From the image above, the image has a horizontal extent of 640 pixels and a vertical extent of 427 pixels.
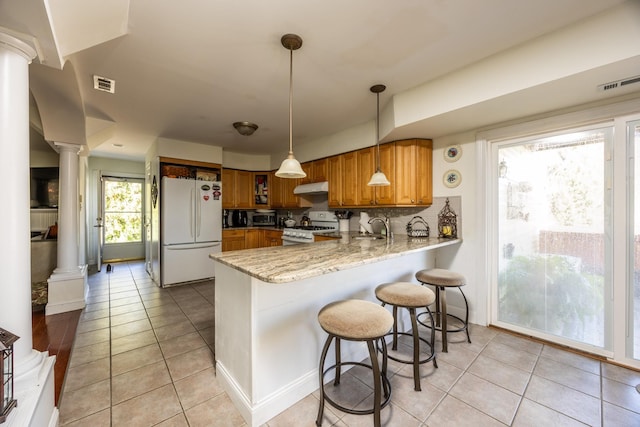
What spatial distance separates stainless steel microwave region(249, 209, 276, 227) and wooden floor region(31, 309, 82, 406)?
3.18 metres

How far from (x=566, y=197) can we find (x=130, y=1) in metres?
3.73

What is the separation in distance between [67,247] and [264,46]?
142 inches

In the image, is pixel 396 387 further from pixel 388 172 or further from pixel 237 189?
pixel 237 189

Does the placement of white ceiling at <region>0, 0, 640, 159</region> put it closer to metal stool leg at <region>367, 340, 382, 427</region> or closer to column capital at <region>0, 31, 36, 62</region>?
column capital at <region>0, 31, 36, 62</region>

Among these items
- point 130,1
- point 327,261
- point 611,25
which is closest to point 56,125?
point 130,1

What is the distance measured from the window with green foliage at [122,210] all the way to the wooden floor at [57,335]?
3283mm

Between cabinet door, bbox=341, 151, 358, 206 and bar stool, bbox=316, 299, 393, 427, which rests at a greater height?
cabinet door, bbox=341, 151, 358, 206

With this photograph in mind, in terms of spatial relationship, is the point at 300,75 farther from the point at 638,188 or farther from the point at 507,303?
the point at 507,303

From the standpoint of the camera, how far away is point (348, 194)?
390cm

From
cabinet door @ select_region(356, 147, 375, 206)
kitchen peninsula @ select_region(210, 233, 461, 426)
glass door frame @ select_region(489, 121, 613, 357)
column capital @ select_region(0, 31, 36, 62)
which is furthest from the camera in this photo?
cabinet door @ select_region(356, 147, 375, 206)

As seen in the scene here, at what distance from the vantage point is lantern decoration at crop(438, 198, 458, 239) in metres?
3.06

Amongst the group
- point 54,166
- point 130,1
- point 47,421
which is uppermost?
point 130,1

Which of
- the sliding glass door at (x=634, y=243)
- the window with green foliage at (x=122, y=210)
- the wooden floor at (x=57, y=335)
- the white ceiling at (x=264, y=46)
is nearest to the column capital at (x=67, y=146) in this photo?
the white ceiling at (x=264, y=46)

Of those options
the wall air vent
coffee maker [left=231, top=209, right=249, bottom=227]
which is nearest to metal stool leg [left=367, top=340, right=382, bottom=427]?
the wall air vent
